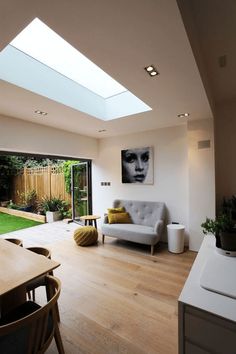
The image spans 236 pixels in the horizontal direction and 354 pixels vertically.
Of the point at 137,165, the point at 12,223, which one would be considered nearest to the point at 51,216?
the point at 12,223

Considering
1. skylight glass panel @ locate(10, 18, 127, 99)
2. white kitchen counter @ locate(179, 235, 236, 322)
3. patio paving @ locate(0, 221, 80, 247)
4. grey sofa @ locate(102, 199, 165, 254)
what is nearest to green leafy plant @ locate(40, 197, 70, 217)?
patio paving @ locate(0, 221, 80, 247)

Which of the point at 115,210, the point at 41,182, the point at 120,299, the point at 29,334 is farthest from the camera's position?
the point at 41,182

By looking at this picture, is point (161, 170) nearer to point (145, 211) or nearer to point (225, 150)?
point (145, 211)

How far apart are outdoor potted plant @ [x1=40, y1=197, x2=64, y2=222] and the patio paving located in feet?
1.43

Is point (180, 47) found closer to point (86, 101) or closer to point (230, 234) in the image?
point (230, 234)

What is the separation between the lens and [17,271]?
1466 millimetres

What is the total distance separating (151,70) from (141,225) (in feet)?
9.98

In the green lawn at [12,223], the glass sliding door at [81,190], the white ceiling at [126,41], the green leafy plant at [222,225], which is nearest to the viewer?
the white ceiling at [126,41]

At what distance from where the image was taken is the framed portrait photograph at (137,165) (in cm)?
426

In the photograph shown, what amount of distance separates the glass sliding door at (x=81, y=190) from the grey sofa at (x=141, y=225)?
1.25 meters

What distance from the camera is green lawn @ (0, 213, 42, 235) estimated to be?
17.1 feet

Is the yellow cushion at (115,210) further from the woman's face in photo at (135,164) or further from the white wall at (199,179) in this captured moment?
the white wall at (199,179)

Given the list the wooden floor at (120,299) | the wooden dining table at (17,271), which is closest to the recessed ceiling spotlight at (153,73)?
the wooden dining table at (17,271)

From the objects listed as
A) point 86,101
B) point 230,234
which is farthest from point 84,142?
point 230,234
